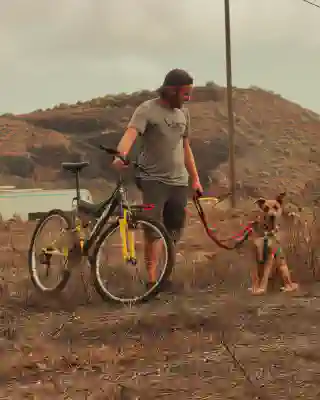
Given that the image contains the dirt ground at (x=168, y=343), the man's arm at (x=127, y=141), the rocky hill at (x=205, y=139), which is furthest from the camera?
the rocky hill at (x=205, y=139)

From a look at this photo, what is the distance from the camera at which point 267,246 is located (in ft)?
19.3

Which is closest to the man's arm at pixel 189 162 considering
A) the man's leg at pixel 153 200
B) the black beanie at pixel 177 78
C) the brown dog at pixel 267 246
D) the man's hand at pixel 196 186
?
the man's hand at pixel 196 186

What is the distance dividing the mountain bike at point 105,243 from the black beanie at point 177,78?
0.80 metres

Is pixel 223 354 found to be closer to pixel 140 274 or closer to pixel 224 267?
pixel 140 274

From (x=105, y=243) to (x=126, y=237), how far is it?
→ 22cm

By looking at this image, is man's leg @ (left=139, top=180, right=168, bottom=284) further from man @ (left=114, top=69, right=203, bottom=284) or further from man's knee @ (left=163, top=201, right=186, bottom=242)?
man's knee @ (left=163, top=201, right=186, bottom=242)

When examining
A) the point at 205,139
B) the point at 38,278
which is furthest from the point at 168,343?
the point at 205,139

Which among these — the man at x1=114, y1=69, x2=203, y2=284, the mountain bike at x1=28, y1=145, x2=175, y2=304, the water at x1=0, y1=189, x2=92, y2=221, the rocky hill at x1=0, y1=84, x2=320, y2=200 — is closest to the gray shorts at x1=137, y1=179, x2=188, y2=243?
the man at x1=114, y1=69, x2=203, y2=284

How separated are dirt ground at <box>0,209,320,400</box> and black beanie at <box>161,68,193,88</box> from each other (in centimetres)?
185

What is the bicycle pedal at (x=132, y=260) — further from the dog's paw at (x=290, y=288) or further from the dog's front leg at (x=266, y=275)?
the dog's paw at (x=290, y=288)

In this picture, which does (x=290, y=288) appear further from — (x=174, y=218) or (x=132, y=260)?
(x=132, y=260)

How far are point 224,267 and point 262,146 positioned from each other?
6047 centimetres

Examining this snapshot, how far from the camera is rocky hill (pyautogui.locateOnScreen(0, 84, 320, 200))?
5234 cm

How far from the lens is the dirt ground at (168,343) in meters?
3.50
